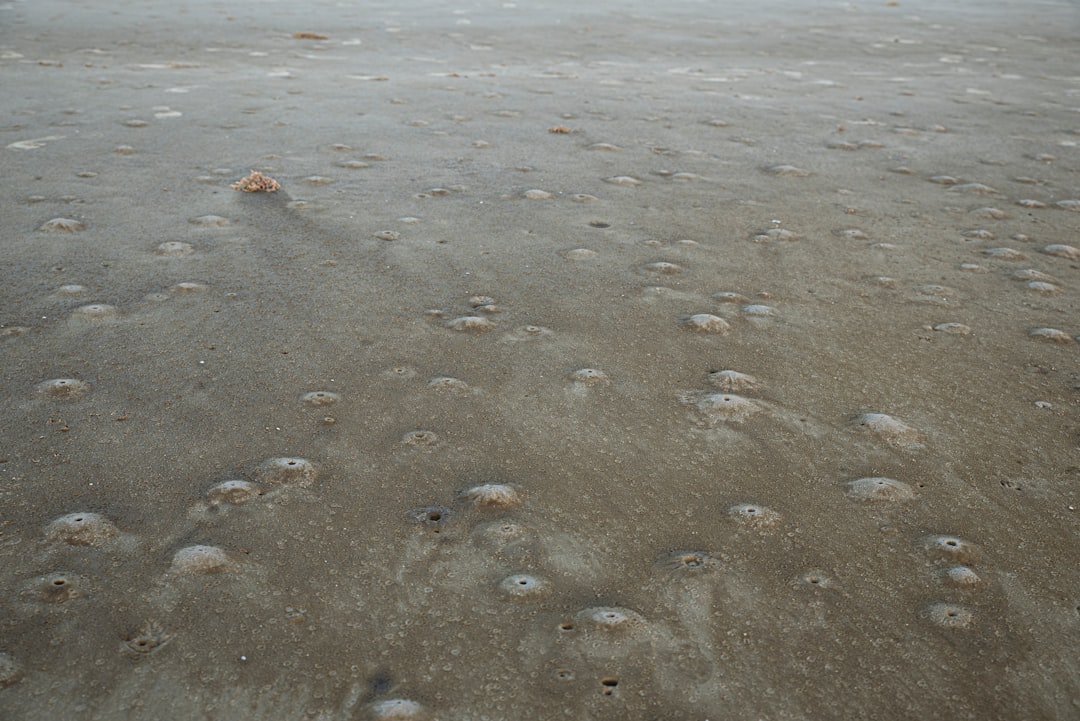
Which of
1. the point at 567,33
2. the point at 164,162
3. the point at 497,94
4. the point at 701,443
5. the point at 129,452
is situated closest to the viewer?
the point at 129,452

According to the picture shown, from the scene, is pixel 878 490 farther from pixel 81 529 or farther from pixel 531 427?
pixel 81 529

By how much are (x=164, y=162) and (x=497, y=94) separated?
3.19 metres

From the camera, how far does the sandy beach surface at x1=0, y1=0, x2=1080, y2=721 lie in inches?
70.7

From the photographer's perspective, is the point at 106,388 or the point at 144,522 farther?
the point at 106,388

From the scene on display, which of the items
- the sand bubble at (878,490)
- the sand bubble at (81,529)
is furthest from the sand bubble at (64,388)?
the sand bubble at (878,490)

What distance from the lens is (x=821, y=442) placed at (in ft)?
8.55

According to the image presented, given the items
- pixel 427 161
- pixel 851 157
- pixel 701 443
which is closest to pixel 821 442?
pixel 701 443

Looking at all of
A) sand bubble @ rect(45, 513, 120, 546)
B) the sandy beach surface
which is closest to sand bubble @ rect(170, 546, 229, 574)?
the sandy beach surface

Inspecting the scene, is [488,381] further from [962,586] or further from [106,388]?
[962,586]

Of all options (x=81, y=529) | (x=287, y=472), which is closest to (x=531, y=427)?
(x=287, y=472)

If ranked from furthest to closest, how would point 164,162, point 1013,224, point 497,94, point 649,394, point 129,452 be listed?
point 497,94, point 164,162, point 1013,224, point 649,394, point 129,452

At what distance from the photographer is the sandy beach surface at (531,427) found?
1795mm

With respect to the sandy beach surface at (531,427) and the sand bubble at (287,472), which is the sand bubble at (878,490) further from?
the sand bubble at (287,472)

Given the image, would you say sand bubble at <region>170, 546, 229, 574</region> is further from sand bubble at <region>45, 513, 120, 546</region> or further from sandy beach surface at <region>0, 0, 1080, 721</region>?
sand bubble at <region>45, 513, 120, 546</region>
